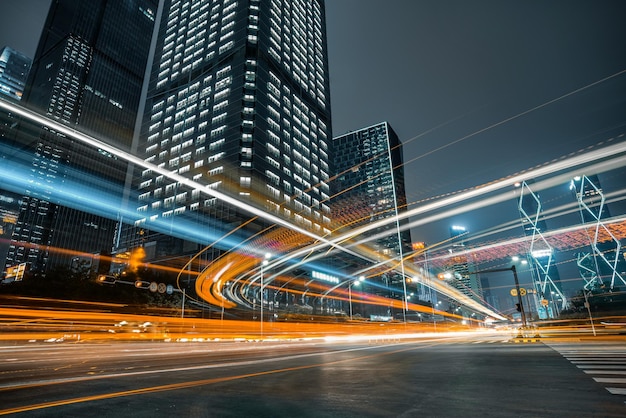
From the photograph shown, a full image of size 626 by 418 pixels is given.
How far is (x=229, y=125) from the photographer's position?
9619 centimetres

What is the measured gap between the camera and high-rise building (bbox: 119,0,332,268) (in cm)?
9150

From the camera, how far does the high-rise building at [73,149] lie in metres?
162

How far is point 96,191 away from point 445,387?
200 meters

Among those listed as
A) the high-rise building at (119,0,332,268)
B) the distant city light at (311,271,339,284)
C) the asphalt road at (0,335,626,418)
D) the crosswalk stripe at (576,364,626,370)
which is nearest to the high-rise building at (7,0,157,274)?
the high-rise building at (119,0,332,268)

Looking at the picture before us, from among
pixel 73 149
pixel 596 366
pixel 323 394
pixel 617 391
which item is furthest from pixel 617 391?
pixel 73 149

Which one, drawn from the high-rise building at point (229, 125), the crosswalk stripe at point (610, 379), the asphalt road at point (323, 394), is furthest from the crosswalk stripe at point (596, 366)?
the high-rise building at point (229, 125)

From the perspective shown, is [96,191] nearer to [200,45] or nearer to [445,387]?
[200,45]

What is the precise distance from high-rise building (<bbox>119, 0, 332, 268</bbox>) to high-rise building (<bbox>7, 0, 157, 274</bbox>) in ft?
210

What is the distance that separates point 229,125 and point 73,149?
12140 centimetres

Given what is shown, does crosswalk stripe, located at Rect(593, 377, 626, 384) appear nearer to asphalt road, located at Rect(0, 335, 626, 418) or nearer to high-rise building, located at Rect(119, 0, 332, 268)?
asphalt road, located at Rect(0, 335, 626, 418)

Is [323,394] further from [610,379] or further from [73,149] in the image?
[73,149]

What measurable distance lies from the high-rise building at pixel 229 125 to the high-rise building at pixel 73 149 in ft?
210

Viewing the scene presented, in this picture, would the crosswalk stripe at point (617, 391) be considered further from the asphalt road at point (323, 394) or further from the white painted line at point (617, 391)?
the asphalt road at point (323, 394)

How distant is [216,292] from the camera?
78250 millimetres
